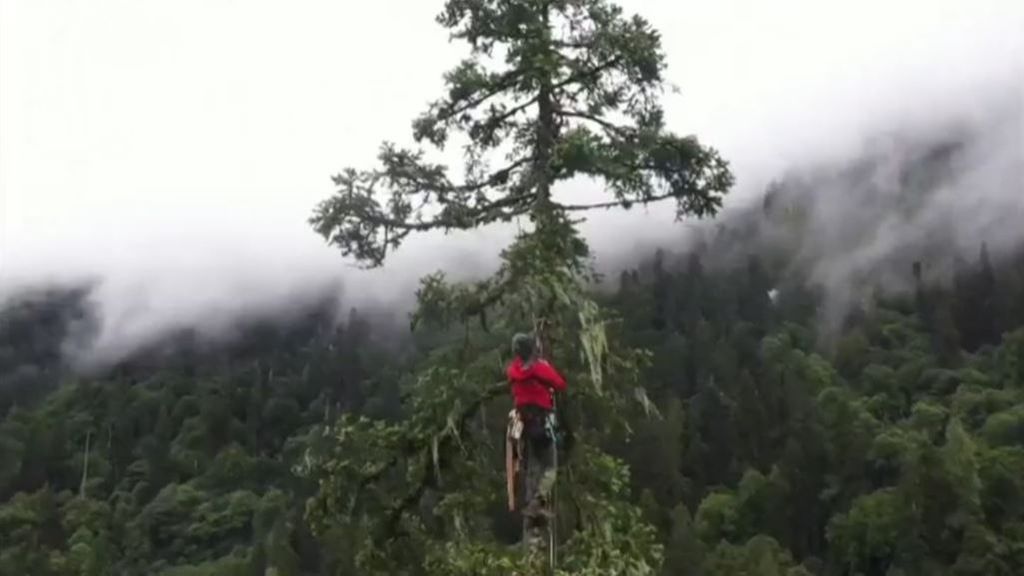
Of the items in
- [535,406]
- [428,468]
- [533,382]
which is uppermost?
[533,382]

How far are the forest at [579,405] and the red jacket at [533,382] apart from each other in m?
0.38

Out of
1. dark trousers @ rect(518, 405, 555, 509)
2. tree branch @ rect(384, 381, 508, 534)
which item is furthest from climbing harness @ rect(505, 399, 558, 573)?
tree branch @ rect(384, 381, 508, 534)

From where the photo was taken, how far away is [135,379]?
558ft

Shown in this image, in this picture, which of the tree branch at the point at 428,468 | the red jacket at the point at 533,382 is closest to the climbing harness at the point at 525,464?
the red jacket at the point at 533,382

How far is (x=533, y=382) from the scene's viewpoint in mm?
10992

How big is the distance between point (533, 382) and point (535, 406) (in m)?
0.22

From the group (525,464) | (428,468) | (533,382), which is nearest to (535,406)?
(533,382)

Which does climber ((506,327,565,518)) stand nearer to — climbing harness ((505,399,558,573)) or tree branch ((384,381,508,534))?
climbing harness ((505,399,558,573))

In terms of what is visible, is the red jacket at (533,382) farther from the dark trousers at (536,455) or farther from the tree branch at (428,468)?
the tree branch at (428,468)

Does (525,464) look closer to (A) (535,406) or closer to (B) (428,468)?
(A) (535,406)

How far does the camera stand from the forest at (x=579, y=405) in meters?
11.6

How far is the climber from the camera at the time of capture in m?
10.9

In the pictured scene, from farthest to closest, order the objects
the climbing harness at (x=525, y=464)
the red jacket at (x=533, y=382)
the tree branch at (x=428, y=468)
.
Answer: the tree branch at (x=428, y=468) → the climbing harness at (x=525, y=464) → the red jacket at (x=533, y=382)

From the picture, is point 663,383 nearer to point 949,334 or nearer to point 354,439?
point 949,334
